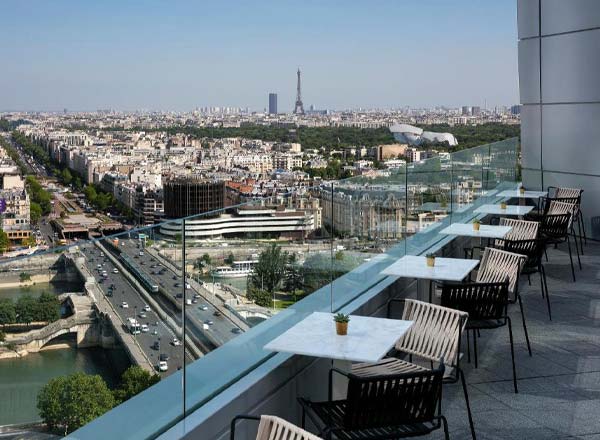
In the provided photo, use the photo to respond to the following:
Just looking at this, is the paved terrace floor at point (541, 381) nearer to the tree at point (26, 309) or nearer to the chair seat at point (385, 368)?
the chair seat at point (385, 368)

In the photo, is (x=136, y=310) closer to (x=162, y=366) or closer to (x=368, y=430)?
(x=162, y=366)

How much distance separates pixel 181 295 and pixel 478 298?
2.34 meters

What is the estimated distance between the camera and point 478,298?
4.69 m

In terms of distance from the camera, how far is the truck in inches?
103

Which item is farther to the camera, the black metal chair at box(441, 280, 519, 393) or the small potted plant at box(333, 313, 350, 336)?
the black metal chair at box(441, 280, 519, 393)

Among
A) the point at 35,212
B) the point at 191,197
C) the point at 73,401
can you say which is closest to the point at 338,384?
the point at 73,401

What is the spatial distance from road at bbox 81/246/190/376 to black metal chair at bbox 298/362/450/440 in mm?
672

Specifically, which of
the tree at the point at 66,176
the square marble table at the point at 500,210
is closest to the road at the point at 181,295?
the square marble table at the point at 500,210

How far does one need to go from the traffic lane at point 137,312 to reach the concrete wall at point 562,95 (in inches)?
337

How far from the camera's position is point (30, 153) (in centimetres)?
10612

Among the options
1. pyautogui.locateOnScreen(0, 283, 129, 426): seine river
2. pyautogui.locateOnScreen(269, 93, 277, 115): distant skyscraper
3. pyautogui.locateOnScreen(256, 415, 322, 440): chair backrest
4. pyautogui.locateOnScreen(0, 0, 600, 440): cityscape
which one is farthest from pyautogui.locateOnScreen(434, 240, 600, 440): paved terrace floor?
pyautogui.locateOnScreen(269, 93, 277, 115): distant skyscraper

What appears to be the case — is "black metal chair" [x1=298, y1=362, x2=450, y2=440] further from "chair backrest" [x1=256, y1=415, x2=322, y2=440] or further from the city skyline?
the city skyline

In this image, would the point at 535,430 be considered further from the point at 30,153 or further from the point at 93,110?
the point at 93,110

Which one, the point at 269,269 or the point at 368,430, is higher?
the point at 269,269
